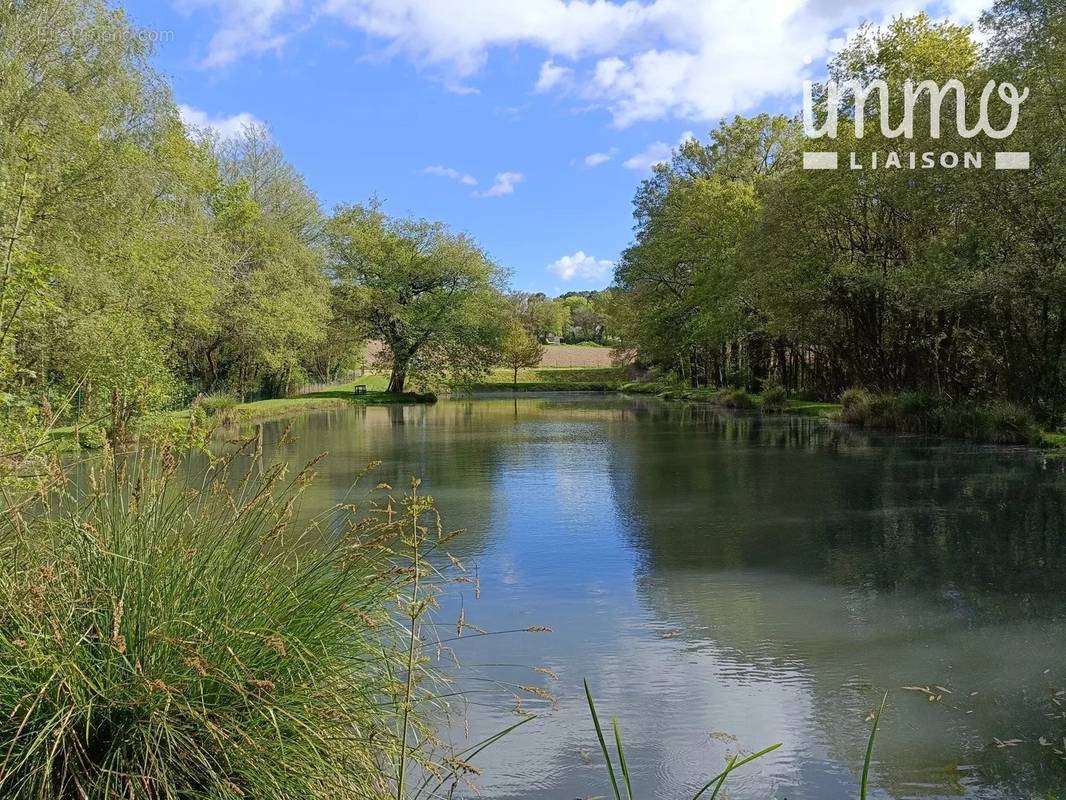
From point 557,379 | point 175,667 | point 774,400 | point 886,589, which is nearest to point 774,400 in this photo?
point 774,400

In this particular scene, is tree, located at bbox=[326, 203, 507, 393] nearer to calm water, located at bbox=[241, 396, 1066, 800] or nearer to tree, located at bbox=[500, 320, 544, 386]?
tree, located at bbox=[500, 320, 544, 386]

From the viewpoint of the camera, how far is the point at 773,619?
21.1ft

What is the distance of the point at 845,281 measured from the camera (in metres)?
23.0

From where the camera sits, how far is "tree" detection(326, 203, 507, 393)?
4612 cm

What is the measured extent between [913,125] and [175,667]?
21117mm

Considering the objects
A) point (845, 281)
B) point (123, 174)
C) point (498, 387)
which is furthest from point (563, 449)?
point (498, 387)

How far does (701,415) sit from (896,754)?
87.0 feet

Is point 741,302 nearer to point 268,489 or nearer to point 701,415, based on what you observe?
point 701,415

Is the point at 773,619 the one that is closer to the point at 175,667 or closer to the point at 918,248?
the point at 175,667

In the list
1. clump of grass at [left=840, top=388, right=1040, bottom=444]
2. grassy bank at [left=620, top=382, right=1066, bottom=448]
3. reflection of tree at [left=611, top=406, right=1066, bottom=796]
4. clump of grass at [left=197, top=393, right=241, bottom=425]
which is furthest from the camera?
clump of grass at [left=197, top=393, right=241, bottom=425]

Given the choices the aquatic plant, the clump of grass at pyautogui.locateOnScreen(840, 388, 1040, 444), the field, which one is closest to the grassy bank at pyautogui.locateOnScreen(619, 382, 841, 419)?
the clump of grass at pyautogui.locateOnScreen(840, 388, 1040, 444)

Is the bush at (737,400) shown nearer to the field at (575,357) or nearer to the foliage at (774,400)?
the foliage at (774,400)

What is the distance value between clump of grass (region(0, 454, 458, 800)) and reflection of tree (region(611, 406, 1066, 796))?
2.61m

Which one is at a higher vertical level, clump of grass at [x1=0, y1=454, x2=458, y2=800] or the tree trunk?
the tree trunk
